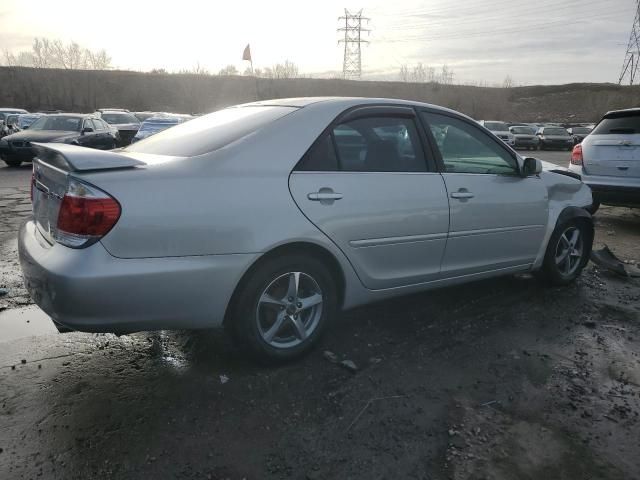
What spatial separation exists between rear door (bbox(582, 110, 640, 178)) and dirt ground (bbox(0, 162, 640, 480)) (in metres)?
4.12

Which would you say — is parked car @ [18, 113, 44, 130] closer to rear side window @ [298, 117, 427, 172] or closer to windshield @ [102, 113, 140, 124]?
windshield @ [102, 113, 140, 124]

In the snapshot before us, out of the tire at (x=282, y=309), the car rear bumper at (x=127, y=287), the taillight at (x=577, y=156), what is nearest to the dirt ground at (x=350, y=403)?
the tire at (x=282, y=309)

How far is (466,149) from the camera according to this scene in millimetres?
4184

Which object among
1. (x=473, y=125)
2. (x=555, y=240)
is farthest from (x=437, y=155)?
(x=555, y=240)

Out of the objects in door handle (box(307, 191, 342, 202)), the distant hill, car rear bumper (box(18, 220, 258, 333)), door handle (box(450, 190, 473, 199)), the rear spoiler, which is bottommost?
car rear bumper (box(18, 220, 258, 333))

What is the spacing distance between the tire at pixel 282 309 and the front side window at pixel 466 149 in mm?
1369

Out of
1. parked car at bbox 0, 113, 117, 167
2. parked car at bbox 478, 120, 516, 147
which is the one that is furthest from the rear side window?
parked car at bbox 478, 120, 516, 147

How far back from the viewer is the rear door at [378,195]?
3.24 meters

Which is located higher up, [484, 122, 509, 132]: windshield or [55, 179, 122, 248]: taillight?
[55, 179, 122, 248]: taillight

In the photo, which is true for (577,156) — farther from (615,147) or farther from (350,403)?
(350,403)

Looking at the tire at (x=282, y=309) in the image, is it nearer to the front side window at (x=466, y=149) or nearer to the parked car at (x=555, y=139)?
the front side window at (x=466, y=149)

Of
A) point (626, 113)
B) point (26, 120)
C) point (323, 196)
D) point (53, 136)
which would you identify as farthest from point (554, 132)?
point (323, 196)

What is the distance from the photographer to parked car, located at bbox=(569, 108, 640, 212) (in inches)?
291

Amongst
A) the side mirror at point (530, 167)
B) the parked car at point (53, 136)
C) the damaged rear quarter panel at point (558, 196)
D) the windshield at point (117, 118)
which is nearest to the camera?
the side mirror at point (530, 167)
